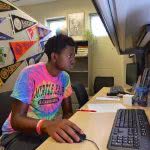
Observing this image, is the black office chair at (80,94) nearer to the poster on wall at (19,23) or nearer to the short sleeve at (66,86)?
the short sleeve at (66,86)

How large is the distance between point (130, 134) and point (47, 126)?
0.37m

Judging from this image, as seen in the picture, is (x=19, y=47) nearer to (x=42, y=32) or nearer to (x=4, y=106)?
(x=42, y=32)

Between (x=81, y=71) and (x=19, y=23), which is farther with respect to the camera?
(x=81, y=71)

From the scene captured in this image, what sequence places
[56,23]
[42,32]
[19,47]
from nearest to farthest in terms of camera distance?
[19,47]
[42,32]
[56,23]

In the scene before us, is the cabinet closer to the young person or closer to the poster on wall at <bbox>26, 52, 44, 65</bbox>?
the poster on wall at <bbox>26, 52, 44, 65</bbox>

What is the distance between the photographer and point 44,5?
5.29 m

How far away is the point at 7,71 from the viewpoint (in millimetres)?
2707

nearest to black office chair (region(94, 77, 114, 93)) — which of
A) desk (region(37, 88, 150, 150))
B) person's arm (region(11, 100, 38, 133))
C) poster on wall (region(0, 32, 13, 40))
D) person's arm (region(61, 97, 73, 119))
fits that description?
poster on wall (region(0, 32, 13, 40))

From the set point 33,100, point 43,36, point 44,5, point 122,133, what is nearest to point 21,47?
point 43,36

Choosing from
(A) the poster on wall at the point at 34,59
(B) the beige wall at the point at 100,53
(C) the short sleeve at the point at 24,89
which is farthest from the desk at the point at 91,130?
(B) the beige wall at the point at 100,53

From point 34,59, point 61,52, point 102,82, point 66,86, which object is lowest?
point 102,82

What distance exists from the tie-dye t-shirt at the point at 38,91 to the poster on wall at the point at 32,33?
1.72m

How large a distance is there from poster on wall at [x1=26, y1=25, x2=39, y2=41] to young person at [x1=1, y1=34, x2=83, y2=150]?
1.63 metres

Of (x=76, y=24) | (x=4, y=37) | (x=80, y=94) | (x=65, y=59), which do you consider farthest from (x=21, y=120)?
(x=76, y=24)
